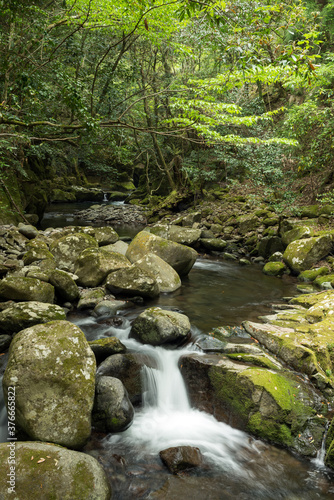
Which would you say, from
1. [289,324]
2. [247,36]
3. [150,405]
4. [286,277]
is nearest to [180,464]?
[150,405]

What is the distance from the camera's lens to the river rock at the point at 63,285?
20.8 ft

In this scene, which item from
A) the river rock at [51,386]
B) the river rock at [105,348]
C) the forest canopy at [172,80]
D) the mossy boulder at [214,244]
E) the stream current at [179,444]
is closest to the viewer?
the stream current at [179,444]

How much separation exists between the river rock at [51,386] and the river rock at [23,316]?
133 cm

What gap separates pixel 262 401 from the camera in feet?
12.1

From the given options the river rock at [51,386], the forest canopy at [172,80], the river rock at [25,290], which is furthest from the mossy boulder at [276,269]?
the river rock at [51,386]

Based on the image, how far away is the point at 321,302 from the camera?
20.8ft

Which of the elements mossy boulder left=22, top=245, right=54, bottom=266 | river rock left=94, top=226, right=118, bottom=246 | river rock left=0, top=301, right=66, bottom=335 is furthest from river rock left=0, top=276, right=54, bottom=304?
river rock left=94, top=226, right=118, bottom=246

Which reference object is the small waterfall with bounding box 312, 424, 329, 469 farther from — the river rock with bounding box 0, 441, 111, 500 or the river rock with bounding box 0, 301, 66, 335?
the river rock with bounding box 0, 301, 66, 335

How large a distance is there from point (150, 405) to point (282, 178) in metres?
12.5

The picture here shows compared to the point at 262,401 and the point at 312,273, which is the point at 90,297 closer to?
the point at 262,401

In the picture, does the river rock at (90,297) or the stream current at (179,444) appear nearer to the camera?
the stream current at (179,444)

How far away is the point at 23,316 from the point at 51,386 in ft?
6.31

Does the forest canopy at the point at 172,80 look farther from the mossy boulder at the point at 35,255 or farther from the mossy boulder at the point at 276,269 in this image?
the mossy boulder at the point at 276,269

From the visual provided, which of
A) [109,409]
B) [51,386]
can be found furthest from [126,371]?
[51,386]
